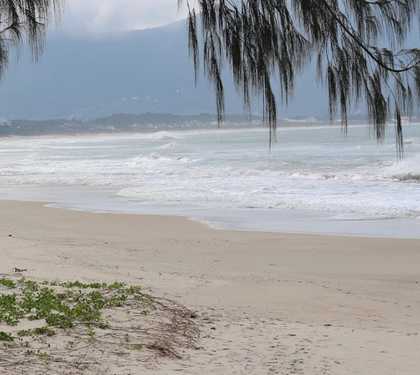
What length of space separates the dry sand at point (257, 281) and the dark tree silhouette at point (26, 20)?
6.47 feet

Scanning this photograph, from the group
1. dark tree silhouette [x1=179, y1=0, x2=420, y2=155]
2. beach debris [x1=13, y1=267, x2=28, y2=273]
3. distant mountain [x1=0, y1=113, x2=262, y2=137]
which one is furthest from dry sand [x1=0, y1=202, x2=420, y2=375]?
distant mountain [x1=0, y1=113, x2=262, y2=137]

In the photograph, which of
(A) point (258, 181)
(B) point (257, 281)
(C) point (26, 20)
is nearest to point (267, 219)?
(B) point (257, 281)

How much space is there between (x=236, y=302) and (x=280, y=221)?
7580 millimetres

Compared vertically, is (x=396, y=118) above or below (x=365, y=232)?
above

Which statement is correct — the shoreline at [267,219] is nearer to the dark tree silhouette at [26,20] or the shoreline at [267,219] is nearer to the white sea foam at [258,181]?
the white sea foam at [258,181]

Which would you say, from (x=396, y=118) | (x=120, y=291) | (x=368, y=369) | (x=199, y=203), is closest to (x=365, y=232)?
(x=199, y=203)

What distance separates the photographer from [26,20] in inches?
139

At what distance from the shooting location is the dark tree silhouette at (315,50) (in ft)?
10.2

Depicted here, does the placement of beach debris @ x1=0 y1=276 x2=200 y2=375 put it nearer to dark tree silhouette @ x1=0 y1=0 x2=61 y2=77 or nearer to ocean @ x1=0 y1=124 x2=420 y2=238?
dark tree silhouette @ x1=0 y1=0 x2=61 y2=77

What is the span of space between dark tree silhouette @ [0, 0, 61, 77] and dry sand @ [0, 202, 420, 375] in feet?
6.47

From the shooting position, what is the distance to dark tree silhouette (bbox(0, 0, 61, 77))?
3.48m

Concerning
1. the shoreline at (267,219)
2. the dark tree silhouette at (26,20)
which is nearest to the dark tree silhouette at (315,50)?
the dark tree silhouette at (26,20)

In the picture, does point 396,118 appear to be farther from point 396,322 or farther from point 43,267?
point 43,267

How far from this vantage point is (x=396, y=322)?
23.0 ft
